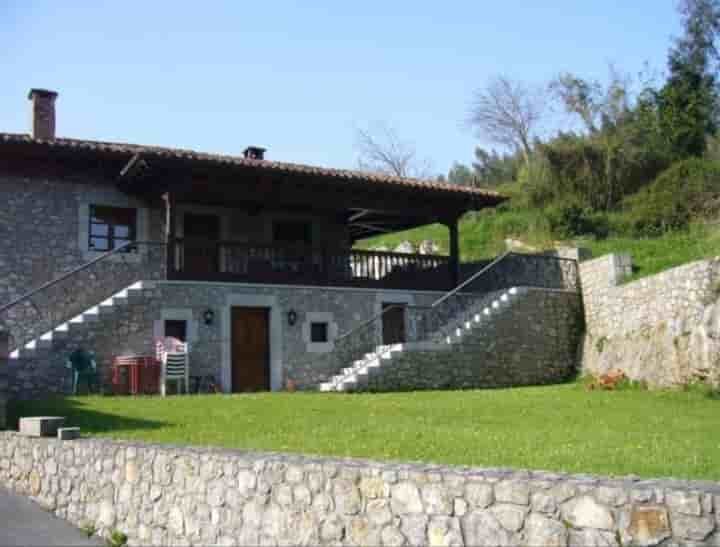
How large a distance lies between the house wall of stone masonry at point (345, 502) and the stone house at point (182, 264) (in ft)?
27.3

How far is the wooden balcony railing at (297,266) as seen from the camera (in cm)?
1809

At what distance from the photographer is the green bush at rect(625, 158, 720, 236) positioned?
74.9 feet

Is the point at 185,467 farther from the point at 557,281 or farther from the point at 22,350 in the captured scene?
the point at 557,281

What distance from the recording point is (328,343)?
18562 millimetres

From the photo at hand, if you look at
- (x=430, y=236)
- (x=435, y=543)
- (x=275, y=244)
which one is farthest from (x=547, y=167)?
(x=435, y=543)

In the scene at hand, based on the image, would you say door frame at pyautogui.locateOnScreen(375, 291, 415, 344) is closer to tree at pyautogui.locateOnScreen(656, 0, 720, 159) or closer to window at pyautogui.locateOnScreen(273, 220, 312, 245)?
window at pyautogui.locateOnScreen(273, 220, 312, 245)

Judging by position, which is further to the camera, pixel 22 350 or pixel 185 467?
pixel 22 350

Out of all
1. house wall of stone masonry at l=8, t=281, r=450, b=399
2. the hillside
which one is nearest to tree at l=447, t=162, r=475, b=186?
the hillside

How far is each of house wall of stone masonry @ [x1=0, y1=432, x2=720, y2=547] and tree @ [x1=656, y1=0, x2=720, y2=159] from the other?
954 inches

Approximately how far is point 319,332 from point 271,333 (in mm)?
1162

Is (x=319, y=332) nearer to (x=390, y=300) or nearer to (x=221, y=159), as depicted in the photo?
(x=390, y=300)

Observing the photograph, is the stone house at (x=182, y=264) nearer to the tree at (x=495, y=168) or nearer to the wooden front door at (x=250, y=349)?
the wooden front door at (x=250, y=349)

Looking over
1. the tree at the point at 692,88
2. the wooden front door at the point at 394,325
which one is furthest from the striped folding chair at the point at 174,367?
the tree at the point at 692,88

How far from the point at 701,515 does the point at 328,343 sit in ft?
49.8
